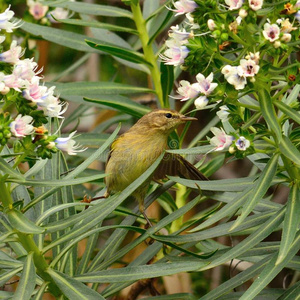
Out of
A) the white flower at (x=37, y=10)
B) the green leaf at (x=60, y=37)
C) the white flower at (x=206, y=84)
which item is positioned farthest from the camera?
the white flower at (x=37, y=10)

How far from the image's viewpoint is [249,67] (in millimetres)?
2174

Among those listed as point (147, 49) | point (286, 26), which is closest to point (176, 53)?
point (286, 26)

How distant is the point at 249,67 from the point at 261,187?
1.32 feet

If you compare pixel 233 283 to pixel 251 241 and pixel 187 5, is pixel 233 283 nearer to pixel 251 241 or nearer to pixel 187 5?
pixel 251 241

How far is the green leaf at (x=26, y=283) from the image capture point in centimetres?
221

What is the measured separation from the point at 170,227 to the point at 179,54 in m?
1.34

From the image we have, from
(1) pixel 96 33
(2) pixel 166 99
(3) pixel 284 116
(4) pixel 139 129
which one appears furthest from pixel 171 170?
(1) pixel 96 33

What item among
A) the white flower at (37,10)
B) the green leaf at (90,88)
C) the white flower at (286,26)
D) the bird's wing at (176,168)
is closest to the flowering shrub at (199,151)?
the white flower at (286,26)

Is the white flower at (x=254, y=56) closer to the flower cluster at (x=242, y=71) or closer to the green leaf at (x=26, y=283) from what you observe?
the flower cluster at (x=242, y=71)

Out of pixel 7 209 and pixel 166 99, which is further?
pixel 166 99

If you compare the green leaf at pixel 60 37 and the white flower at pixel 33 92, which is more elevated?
the white flower at pixel 33 92

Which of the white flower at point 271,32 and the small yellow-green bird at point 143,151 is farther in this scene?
the small yellow-green bird at point 143,151

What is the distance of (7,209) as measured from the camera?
226 cm

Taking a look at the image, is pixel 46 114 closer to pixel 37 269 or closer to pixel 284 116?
pixel 37 269
